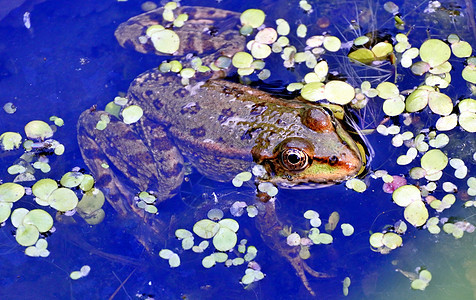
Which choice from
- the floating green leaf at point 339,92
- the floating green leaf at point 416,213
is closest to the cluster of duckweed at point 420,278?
the floating green leaf at point 416,213

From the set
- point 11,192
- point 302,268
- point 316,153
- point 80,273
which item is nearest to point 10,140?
point 11,192

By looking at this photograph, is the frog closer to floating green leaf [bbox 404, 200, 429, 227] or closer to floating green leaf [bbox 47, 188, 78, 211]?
floating green leaf [bbox 47, 188, 78, 211]

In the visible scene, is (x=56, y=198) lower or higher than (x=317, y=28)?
lower

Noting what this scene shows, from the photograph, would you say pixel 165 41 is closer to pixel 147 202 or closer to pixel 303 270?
pixel 147 202

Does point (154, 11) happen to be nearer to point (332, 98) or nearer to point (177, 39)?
point (177, 39)

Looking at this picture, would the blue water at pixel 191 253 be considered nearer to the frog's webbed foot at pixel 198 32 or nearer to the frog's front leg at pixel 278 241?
the frog's front leg at pixel 278 241

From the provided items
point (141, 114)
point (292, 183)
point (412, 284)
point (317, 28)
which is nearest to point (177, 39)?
point (141, 114)
